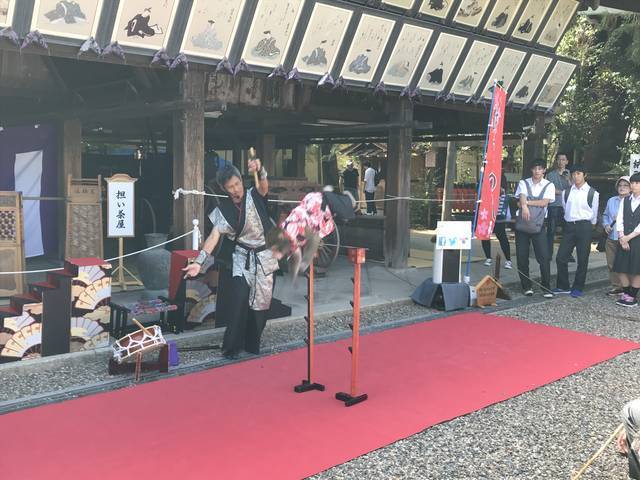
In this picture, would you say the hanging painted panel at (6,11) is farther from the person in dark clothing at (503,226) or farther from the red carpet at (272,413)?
the person in dark clothing at (503,226)

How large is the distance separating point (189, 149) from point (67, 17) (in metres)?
1.90

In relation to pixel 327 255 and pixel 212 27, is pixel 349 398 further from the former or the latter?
pixel 327 255

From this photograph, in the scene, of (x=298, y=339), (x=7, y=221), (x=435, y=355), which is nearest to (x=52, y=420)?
(x=298, y=339)

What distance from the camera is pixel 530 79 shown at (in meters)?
10.9

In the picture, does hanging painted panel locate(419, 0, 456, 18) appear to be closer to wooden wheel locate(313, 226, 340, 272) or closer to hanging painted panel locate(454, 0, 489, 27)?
hanging painted panel locate(454, 0, 489, 27)

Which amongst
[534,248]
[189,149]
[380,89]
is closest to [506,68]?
[380,89]

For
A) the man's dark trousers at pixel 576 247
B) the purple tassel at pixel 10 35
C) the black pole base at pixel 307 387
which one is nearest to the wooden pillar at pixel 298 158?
the man's dark trousers at pixel 576 247

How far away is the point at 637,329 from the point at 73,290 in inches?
236

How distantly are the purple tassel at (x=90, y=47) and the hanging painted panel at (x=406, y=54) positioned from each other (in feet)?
13.5

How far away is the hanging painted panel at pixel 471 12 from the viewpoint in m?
8.95

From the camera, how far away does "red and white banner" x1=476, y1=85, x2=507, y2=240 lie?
773 cm

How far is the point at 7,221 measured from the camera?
6.98 metres

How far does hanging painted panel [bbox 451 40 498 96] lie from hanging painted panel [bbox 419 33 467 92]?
260mm

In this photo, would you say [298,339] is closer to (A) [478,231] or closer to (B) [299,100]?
(A) [478,231]
